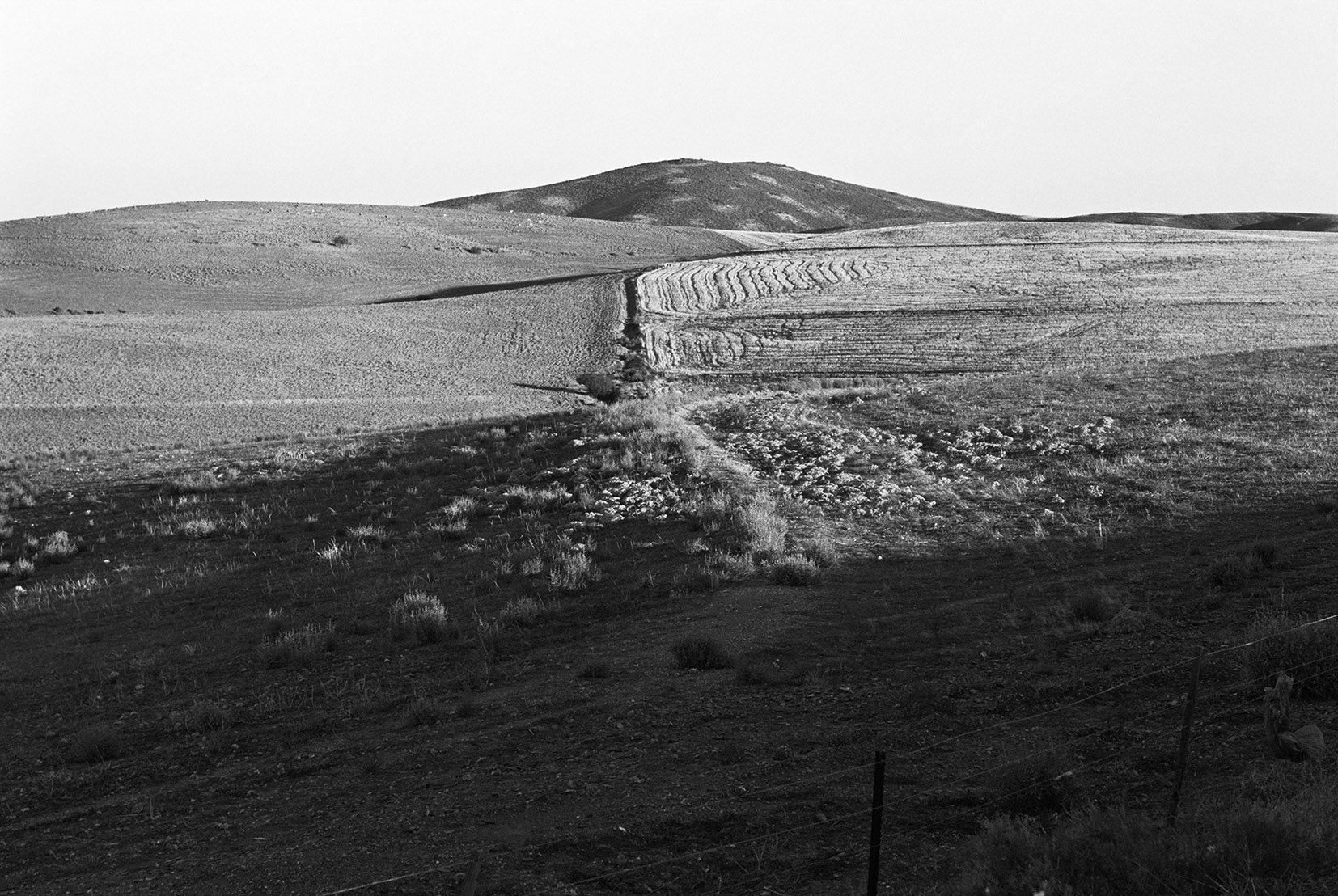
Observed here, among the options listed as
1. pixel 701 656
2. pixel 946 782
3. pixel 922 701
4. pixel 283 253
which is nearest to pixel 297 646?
pixel 701 656

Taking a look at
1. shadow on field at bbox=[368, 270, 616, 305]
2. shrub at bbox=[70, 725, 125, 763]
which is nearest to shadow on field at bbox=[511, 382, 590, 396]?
shadow on field at bbox=[368, 270, 616, 305]

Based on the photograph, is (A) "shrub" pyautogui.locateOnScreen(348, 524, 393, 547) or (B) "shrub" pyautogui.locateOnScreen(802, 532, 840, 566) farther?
(A) "shrub" pyautogui.locateOnScreen(348, 524, 393, 547)

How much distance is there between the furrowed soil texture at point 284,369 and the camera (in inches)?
1452

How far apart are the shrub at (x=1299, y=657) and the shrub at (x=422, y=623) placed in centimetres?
826

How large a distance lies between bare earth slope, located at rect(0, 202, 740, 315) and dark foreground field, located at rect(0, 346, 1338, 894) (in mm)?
49893

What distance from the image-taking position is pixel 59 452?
31422 millimetres

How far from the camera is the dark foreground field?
7309mm

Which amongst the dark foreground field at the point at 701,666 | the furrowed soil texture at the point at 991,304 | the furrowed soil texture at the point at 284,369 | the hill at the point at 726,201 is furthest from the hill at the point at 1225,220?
the dark foreground field at the point at 701,666

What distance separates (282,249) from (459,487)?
6851cm

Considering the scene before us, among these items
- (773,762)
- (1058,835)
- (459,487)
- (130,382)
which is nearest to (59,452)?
(130,382)

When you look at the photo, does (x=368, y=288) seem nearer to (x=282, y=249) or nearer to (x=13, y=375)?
(x=282, y=249)

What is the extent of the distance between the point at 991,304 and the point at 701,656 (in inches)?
1790

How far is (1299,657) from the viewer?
920 cm

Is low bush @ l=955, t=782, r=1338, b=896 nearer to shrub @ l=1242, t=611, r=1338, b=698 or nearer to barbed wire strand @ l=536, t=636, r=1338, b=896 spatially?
barbed wire strand @ l=536, t=636, r=1338, b=896
